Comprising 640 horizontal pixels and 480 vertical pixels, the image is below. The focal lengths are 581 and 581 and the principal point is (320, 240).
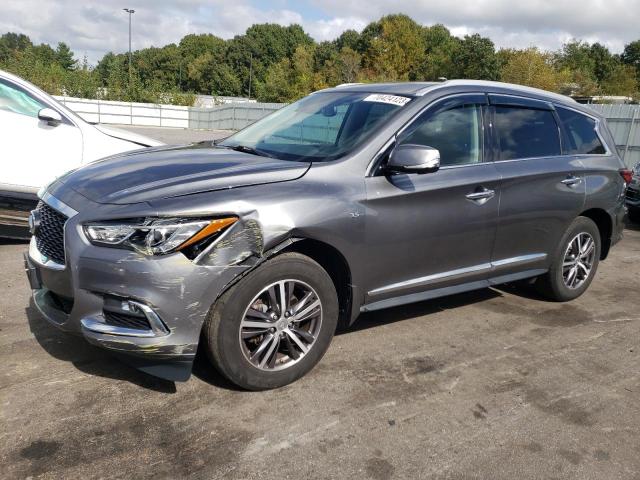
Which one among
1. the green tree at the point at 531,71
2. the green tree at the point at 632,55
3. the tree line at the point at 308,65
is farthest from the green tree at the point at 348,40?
the green tree at the point at 632,55

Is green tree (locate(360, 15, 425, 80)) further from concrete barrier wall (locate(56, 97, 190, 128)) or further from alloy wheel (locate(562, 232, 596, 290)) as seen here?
alloy wheel (locate(562, 232, 596, 290))

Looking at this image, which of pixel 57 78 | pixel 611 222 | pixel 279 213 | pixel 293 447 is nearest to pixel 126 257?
pixel 279 213

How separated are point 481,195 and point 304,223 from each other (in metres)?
1.50

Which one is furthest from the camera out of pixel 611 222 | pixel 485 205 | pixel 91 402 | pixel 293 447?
pixel 611 222

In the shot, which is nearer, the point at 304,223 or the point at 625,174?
the point at 304,223

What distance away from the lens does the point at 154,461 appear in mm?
2584

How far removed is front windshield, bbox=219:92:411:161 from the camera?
12.0 ft

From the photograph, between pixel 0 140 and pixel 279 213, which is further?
pixel 0 140

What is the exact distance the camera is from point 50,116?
230 inches

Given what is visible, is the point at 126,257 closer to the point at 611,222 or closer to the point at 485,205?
the point at 485,205

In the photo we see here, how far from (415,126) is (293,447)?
2127 mm

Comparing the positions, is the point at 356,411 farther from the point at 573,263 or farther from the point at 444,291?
the point at 573,263

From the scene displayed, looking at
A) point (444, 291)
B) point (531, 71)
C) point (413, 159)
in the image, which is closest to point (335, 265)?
point (413, 159)

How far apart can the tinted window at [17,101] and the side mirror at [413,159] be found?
4.24 m
